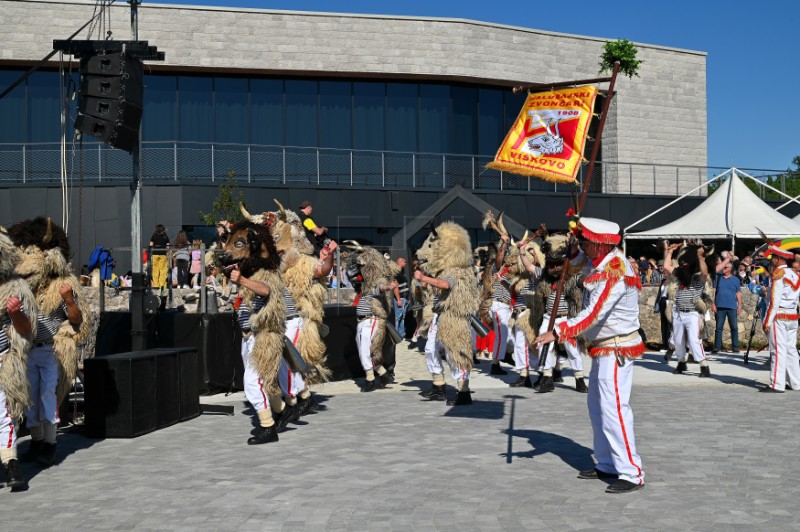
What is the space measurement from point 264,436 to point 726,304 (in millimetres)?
12109

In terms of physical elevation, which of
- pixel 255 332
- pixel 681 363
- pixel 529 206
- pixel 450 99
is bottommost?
pixel 681 363

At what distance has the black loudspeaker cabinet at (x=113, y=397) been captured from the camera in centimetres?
927

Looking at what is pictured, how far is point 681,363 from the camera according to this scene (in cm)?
1484

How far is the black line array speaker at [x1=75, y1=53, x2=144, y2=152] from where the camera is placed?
9798 millimetres

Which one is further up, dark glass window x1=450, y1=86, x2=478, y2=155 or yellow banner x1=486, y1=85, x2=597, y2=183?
dark glass window x1=450, y1=86, x2=478, y2=155

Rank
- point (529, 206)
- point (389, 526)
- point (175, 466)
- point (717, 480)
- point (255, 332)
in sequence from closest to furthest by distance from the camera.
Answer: point (389, 526), point (717, 480), point (175, 466), point (255, 332), point (529, 206)

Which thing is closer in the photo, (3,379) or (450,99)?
(3,379)

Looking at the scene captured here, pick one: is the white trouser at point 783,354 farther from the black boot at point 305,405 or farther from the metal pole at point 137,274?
the metal pole at point 137,274

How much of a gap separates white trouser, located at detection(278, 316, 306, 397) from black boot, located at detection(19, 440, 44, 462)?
7.53 ft

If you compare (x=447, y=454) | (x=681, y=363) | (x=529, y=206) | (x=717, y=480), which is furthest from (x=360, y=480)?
(x=529, y=206)

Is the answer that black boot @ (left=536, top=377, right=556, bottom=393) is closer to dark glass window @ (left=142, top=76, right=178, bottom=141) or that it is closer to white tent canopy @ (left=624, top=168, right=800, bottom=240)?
white tent canopy @ (left=624, top=168, right=800, bottom=240)

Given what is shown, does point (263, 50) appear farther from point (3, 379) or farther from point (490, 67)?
point (3, 379)

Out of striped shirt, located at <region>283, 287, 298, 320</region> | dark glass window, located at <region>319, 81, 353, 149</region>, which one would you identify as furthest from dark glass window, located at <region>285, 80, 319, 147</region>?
striped shirt, located at <region>283, 287, 298, 320</region>

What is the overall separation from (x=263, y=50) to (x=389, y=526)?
1072 inches
